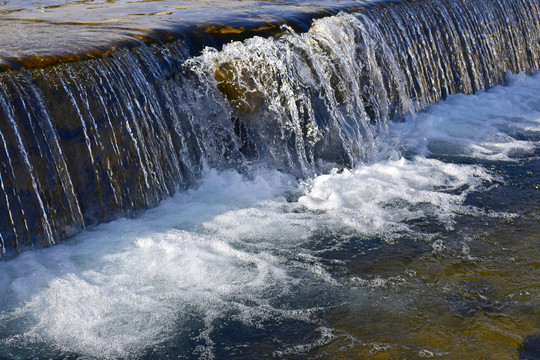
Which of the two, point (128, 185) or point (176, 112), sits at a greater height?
point (176, 112)

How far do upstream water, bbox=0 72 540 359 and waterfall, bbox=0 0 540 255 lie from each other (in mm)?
229

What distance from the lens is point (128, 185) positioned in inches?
212

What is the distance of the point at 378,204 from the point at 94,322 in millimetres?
2614

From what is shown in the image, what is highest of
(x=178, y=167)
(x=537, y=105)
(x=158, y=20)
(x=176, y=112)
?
(x=158, y=20)

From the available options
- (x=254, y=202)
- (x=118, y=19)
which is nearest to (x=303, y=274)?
(x=254, y=202)

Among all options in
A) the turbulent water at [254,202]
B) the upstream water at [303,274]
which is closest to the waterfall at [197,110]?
the turbulent water at [254,202]

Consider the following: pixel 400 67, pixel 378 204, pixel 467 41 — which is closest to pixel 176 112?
pixel 378 204

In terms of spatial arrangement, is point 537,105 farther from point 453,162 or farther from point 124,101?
point 124,101

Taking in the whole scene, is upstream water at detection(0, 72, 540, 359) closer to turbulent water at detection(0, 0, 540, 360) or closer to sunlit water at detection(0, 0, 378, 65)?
turbulent water at detection(0, 0, 540, 360)

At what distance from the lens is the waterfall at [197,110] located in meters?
4.85

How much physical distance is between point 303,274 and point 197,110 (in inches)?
88.5

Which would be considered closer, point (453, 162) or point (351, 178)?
point (351, 178)

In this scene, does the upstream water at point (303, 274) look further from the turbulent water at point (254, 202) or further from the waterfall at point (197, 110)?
the waterfall at point (197, 110)

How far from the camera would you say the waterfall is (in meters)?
4.85
